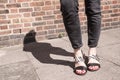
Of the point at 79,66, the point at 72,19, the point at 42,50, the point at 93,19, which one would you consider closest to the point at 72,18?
the point at 72,19

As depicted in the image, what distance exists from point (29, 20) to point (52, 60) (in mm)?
910

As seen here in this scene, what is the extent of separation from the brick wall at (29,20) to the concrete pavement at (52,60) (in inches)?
4.6

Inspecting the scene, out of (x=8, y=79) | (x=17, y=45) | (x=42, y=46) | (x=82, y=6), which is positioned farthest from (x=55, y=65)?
(x=82, y=6)

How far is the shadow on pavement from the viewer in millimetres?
2616

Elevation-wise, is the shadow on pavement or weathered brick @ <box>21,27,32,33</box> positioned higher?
weathered brick @ <box>21,27,32,33</box>

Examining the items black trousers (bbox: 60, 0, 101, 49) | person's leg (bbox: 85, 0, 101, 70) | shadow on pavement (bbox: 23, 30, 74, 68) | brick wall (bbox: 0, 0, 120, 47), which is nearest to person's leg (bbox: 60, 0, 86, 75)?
black trousers (bbox: 60, 0, 101, 49)

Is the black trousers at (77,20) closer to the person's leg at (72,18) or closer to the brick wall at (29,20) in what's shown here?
the person's leg at (72,18)

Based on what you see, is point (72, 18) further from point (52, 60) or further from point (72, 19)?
point (52, 60)

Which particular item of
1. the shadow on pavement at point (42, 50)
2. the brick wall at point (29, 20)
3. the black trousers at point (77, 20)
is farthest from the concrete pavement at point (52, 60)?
the black trousers at point (77, 20)

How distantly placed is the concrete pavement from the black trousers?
0.99 feet

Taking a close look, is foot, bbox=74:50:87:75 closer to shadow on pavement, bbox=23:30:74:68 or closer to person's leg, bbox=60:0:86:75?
person's leg, bbox=60:0:86:75

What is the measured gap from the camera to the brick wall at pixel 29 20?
3.21 m

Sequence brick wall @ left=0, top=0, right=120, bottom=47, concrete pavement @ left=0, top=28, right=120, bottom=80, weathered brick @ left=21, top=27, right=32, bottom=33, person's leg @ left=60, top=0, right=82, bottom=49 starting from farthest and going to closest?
1. weathered brick @ left=21, top=27, right=32, bottom=33
2. brick wall @ left=0, top=0, right=120, bottom=47
3. concrete pavement @ left=0, top=28, right=120, bottom=80
4. person's leg @ left=60, top=0, right=82, bottom=49

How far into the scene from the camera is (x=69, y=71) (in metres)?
2.30
